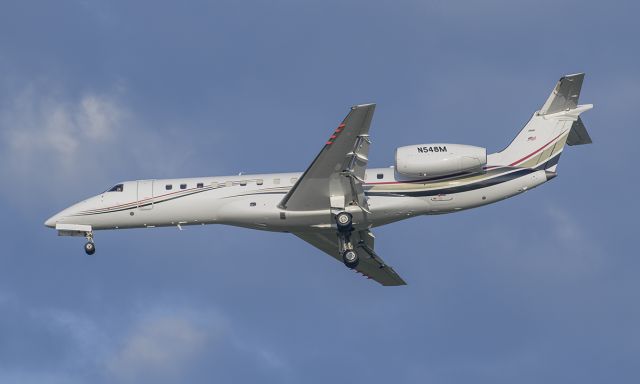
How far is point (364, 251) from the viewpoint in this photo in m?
49.7

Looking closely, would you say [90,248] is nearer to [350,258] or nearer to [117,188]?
[117,188]

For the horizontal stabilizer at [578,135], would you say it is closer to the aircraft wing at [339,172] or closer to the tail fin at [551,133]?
the tail fin at [551,133]

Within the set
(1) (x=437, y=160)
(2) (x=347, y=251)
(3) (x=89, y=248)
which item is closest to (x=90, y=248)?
(3) (x=89, y=248)

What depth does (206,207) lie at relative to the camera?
46.8 m

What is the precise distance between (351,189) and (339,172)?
951mm

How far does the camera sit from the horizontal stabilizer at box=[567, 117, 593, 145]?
1825 inches

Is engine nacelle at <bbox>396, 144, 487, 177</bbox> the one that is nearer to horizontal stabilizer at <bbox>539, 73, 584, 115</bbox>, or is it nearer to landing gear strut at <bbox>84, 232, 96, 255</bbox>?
horizontal stabilizer at <bbox>539, 73, 584, 115</bbox>

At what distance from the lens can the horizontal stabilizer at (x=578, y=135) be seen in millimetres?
46344

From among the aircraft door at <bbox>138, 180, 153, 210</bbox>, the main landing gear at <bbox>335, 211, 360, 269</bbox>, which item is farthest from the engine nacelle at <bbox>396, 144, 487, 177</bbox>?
the aircraft door at <bbox>138, 180, 153, 210</bbox>

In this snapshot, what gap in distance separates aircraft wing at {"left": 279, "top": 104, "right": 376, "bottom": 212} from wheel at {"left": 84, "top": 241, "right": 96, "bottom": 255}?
7829 mm

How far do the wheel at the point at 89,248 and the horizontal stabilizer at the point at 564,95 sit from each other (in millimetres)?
17297

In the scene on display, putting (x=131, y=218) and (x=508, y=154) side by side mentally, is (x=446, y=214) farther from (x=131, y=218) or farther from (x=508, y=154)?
(x=131, y=218)

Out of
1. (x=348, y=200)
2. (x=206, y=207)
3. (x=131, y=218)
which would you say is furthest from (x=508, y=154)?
(x=131, y=218)

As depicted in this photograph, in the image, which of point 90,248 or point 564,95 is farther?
point 90,248
